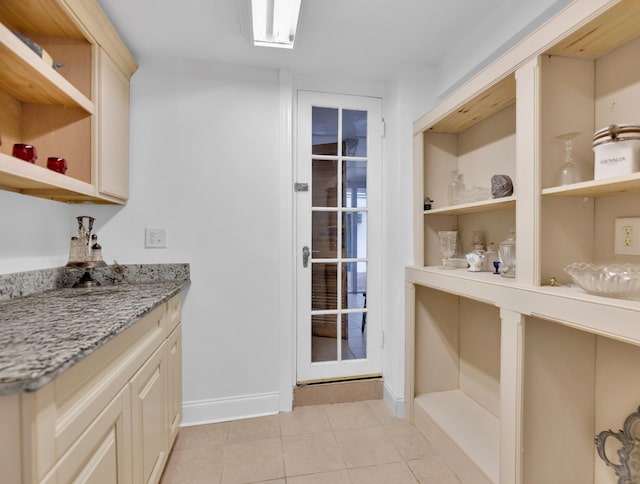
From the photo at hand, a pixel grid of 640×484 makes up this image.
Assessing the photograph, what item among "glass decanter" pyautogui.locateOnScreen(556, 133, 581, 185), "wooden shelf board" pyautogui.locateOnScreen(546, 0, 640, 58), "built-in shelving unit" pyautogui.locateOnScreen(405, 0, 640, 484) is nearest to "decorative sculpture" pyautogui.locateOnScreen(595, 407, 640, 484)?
"built-in shelving unit" pyautogui.locateOnScreen(405, 0, 640, 484)

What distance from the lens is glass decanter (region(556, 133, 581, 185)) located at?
1.10 m

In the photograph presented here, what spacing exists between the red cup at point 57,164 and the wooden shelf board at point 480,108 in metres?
1.87

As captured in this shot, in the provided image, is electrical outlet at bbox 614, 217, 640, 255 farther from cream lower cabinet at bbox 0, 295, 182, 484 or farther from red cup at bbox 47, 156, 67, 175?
red cup at bbox 47, 156, 67, 175

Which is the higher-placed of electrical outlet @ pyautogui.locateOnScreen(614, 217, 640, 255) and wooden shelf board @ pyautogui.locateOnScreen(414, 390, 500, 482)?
electrical outlet @ pyautogui.locateOnScreen(614, 217, 640, 255)

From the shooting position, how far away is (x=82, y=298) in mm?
1357

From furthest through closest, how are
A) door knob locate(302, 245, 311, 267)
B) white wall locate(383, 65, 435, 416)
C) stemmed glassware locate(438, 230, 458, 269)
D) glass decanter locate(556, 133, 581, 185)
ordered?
door knob locate(302, 245, 311, 267), white wall locate(383, 65, 435, 416), stemmed glassware locate(438, 230, 458, 269), glass decanter locate(556, 133, 581, 185)

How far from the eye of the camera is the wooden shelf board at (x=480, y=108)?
1377 millimetres

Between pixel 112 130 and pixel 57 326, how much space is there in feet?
3.94

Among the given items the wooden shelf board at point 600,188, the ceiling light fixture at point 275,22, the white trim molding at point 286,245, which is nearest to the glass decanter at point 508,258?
the wooden shelf board at point 600,188

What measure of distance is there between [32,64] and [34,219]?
796 millimetres

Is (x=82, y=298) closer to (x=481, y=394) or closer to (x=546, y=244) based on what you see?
(x=546, y=244)

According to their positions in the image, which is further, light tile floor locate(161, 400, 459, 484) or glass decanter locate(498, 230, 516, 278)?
light tile floor locate(161, 400, 459, 484)

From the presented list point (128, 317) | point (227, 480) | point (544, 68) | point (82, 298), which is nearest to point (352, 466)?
point (227, 480)

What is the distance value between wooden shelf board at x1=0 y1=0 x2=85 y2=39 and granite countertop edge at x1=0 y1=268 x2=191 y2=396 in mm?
1207
